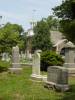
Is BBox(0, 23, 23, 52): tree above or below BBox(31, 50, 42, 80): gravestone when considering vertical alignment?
above

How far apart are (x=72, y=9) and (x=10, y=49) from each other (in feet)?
66.0

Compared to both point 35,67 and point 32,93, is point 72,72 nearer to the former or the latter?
point 35,67

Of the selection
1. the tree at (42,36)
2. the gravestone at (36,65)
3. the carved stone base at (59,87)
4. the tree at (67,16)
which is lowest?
the carved stone base at (59,87)

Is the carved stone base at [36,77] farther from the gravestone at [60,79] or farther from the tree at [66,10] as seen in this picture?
the tree at [66,10]

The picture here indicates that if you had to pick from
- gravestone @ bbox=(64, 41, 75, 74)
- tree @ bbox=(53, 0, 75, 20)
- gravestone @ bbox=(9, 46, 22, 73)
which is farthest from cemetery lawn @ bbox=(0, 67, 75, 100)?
gravestone @ bbox=(9, 46, 22, 73)

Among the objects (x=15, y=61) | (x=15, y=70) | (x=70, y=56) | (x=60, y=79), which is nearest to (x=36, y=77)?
(x=60, y=79)

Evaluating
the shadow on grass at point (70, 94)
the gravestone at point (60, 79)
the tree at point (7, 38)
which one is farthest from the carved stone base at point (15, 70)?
the shadow on grass at point (70, 94)

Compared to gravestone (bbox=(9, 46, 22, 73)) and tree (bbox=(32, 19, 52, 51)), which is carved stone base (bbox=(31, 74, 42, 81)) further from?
tree (bbox=(32, 19, 52, 51))

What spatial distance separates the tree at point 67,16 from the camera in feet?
36.0

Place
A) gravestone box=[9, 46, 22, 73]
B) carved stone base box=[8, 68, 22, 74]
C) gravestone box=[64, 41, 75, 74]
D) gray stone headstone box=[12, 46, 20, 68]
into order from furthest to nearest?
gray stone headstone box=[12, 46, 20, 68]
gravestone box=[9, 46, 22, 73]
carved stone base box=[8, 68, 22, 74]
gravestone box=[64, 41, 75, 74]

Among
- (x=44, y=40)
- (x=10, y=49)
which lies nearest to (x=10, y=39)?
(x=10, y=49)

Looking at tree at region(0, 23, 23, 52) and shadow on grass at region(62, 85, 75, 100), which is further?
tree at region(0, 23, 23, 52)

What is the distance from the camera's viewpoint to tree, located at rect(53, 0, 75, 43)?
11.0 meters

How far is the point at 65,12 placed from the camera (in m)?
11.3
